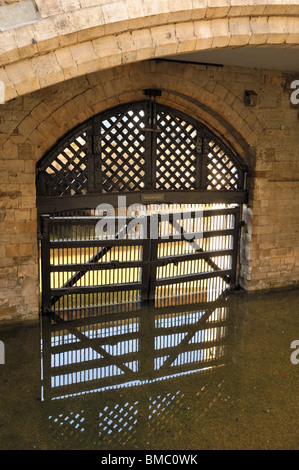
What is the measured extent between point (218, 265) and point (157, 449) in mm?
4553

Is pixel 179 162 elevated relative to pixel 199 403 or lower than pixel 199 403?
elevated

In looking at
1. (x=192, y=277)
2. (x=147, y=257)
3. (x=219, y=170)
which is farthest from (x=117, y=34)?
(x=192, y=277)

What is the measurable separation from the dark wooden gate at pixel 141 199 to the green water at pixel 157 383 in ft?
2.47

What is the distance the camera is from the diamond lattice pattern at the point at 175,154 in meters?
7.01

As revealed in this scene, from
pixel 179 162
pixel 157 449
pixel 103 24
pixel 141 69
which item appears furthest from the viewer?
pixel 179 162

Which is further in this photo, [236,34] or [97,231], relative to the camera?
[97,231]

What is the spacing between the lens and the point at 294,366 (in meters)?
5.36

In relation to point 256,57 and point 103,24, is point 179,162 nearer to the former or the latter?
point 256,57

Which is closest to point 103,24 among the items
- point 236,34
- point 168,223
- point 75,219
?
point 236,34

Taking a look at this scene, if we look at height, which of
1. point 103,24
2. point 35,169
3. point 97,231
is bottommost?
point 97,231

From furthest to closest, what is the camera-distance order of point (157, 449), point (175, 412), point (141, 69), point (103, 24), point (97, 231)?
1. point (97, 231)
2. point (141, 69)
3. point (175, 412)
4. point (157, 449)
5. point (103, 24)

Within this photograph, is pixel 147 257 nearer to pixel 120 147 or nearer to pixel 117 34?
pixel 120 147

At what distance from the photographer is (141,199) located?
6.86 metres

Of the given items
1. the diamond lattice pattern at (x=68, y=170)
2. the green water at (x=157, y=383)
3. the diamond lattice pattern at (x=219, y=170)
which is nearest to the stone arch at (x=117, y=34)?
the diamond lattice pattern at (x=68, y=170)
